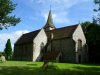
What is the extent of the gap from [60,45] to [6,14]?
26.7 metres

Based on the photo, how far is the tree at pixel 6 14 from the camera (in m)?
43.6

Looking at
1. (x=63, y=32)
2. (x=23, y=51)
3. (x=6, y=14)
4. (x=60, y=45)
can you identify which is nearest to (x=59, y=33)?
(x=63, y=32)

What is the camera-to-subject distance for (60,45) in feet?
224

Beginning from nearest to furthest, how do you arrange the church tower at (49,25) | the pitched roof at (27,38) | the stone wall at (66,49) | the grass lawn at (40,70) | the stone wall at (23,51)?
1. the grass lawn at (40,70)
2. the stone wall at (66,49)
3. the stone wall at (23,51)
4. the pitched roof at (27,38)
5. the church tower at (49,25)

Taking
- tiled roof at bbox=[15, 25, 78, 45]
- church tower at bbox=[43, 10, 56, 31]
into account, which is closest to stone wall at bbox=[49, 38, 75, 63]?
tiled roof at bbox=[15, 25, 78, 45]

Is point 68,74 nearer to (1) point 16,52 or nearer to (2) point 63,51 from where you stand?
(2) point 63,51

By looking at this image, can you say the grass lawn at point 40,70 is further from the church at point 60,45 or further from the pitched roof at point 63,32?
the pitched roof at point 63,32

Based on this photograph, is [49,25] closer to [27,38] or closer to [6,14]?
[27,38]

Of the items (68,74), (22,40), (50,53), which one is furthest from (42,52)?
(68,74)

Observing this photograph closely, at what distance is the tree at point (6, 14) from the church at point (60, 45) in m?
22.4

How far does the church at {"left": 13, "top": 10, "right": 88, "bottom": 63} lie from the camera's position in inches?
2564

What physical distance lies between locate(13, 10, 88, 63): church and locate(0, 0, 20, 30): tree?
22.4 m

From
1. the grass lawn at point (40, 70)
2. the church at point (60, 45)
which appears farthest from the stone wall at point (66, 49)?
the grass lawn at point (40, 70)

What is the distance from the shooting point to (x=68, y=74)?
27.5m
